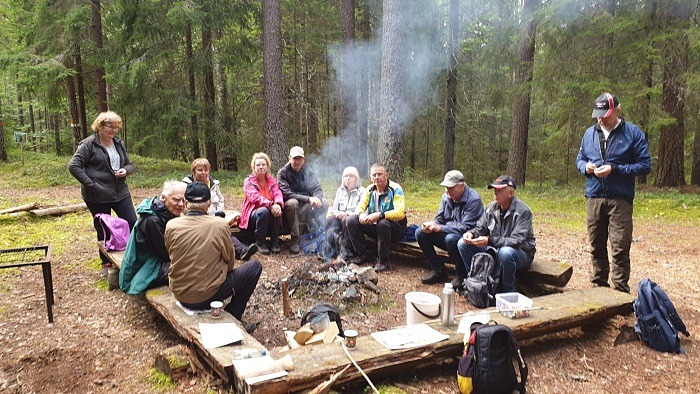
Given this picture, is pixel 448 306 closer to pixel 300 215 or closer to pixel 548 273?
pixel 548 273

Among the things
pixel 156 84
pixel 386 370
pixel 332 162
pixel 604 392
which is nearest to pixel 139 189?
pixel 156 84

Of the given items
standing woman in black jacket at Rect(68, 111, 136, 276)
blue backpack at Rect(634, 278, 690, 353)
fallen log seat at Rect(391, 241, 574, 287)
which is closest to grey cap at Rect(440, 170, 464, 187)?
fallen log seat at Rect(391, 241, 574, 287)

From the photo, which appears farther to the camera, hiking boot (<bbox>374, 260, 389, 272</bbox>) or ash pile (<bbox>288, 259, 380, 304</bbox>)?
hiking boot (<bbox>374, 260, 389, 272</bbox>)

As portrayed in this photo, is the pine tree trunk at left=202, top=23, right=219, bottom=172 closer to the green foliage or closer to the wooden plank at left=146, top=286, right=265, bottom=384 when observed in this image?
the wooden plank at left=146, top=286, right=265, bottom=384

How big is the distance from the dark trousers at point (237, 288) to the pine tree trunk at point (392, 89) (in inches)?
281

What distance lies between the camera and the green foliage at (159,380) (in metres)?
2.77

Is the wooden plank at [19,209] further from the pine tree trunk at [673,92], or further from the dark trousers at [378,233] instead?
the pine tree trunk at [673,92]

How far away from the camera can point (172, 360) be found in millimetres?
2830

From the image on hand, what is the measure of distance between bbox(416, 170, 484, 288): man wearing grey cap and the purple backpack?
3260 mm

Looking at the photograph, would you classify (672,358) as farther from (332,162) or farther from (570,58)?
(332,162)

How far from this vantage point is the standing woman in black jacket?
4.50 meters

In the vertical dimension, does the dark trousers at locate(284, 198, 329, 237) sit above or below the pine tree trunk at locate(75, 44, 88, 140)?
below

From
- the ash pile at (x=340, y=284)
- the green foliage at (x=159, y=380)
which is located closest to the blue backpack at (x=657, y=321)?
the ash pile at (x=340, y=284)

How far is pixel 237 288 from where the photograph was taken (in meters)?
3.58
